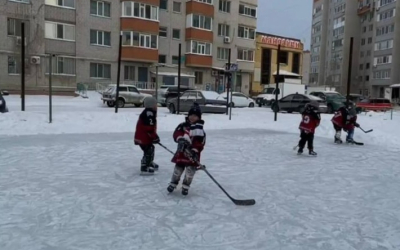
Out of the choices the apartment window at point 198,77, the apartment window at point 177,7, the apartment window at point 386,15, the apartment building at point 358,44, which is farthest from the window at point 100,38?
the apartment window at point 386,15

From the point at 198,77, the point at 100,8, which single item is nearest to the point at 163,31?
the point at 198,77

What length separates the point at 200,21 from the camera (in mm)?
40438

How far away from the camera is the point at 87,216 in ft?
15.7

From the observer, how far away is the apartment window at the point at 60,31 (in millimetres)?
33094

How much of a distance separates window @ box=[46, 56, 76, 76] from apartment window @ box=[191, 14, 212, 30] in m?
12.6

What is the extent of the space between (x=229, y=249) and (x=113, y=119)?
11.7 meters

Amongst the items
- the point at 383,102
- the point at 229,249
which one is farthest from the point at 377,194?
the point at 383,102

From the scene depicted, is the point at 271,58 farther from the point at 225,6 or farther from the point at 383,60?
the point at 383,60

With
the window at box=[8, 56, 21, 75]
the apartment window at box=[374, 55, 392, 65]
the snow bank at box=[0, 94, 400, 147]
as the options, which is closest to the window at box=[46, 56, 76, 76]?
the window at box=[8, 56, 21, 75]

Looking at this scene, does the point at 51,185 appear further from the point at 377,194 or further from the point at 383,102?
the point at 383,102

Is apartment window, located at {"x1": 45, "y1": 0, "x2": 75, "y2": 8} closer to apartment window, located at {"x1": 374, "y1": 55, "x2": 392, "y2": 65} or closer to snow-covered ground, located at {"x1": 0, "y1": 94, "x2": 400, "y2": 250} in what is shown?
snow-covered ground, located at {"x1": 0, "y1": 94, "x2": 400, "y2": 250}

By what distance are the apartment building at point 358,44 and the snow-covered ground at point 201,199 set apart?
195ft

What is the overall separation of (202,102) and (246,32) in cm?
2672

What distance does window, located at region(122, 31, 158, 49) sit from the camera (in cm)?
3569
